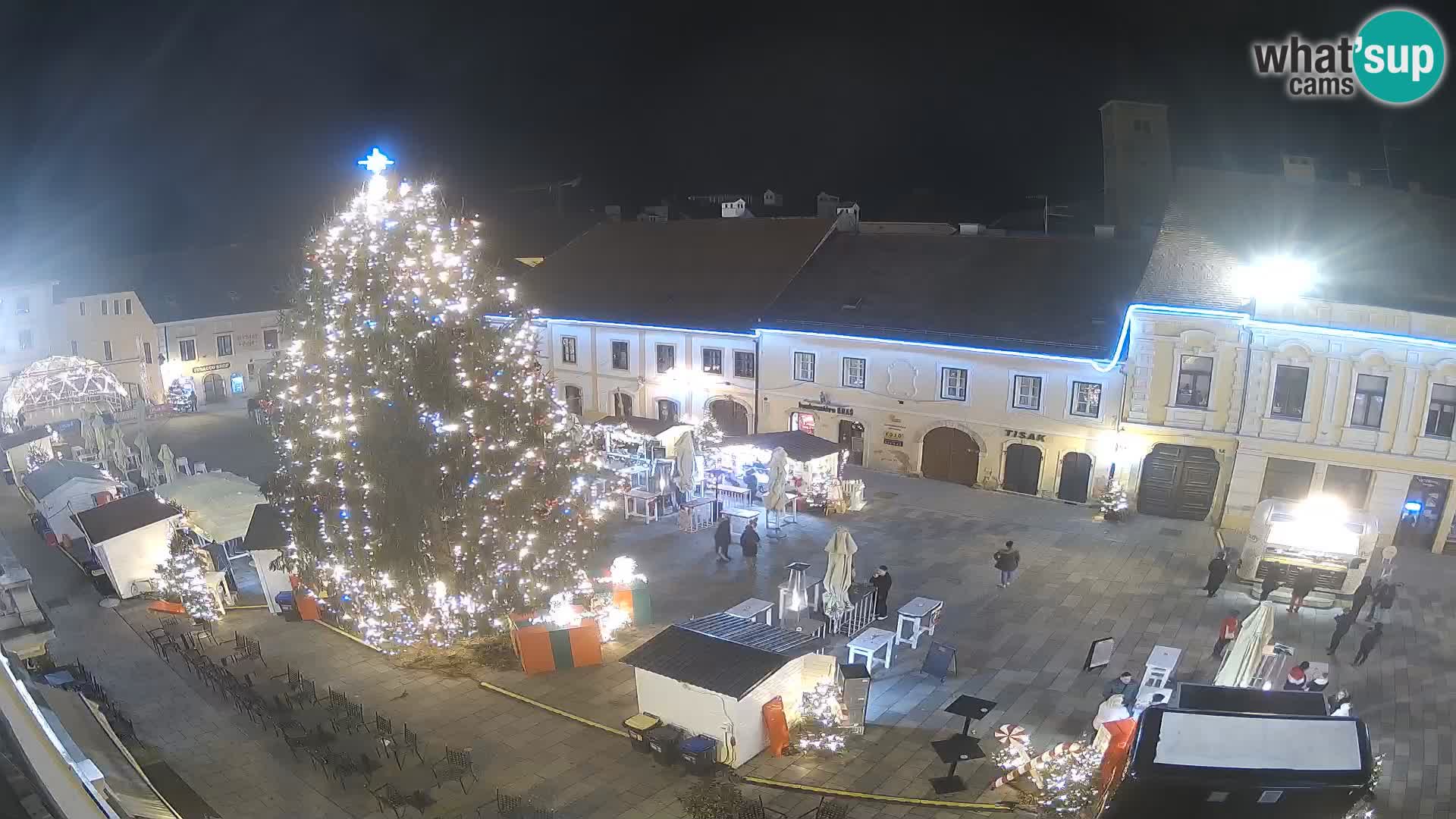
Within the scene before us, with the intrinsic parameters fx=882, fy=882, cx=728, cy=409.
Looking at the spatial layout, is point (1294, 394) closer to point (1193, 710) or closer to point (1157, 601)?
point (1157, 601)

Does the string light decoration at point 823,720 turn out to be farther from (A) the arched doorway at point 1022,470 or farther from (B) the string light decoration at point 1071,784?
(A) the arched doorway at point 1022,470

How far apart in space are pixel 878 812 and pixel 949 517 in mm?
14067

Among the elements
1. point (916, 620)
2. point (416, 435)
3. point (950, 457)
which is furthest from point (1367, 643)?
point (416, 435)

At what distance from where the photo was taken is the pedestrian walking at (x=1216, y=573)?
20.0 m

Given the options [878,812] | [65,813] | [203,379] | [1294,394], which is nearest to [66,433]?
→ [203,379]

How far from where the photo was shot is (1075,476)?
27266 millimetres

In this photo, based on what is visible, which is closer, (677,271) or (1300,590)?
(1300,590)

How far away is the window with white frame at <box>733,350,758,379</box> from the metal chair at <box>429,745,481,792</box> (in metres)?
20.4

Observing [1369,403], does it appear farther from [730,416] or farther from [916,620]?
[730,416]

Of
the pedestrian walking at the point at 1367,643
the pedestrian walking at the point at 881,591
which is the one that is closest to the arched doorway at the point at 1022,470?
the pedestrian walking at the point at 881,591

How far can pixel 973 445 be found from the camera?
28.9 metres

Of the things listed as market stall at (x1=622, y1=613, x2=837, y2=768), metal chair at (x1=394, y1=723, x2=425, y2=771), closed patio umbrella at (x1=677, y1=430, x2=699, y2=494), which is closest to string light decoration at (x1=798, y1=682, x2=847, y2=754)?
market stall at (x1=622, y1=613, x2=837, y2=768)

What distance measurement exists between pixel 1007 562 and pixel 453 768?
1287 centimetres

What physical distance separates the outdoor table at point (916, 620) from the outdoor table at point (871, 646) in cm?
57
